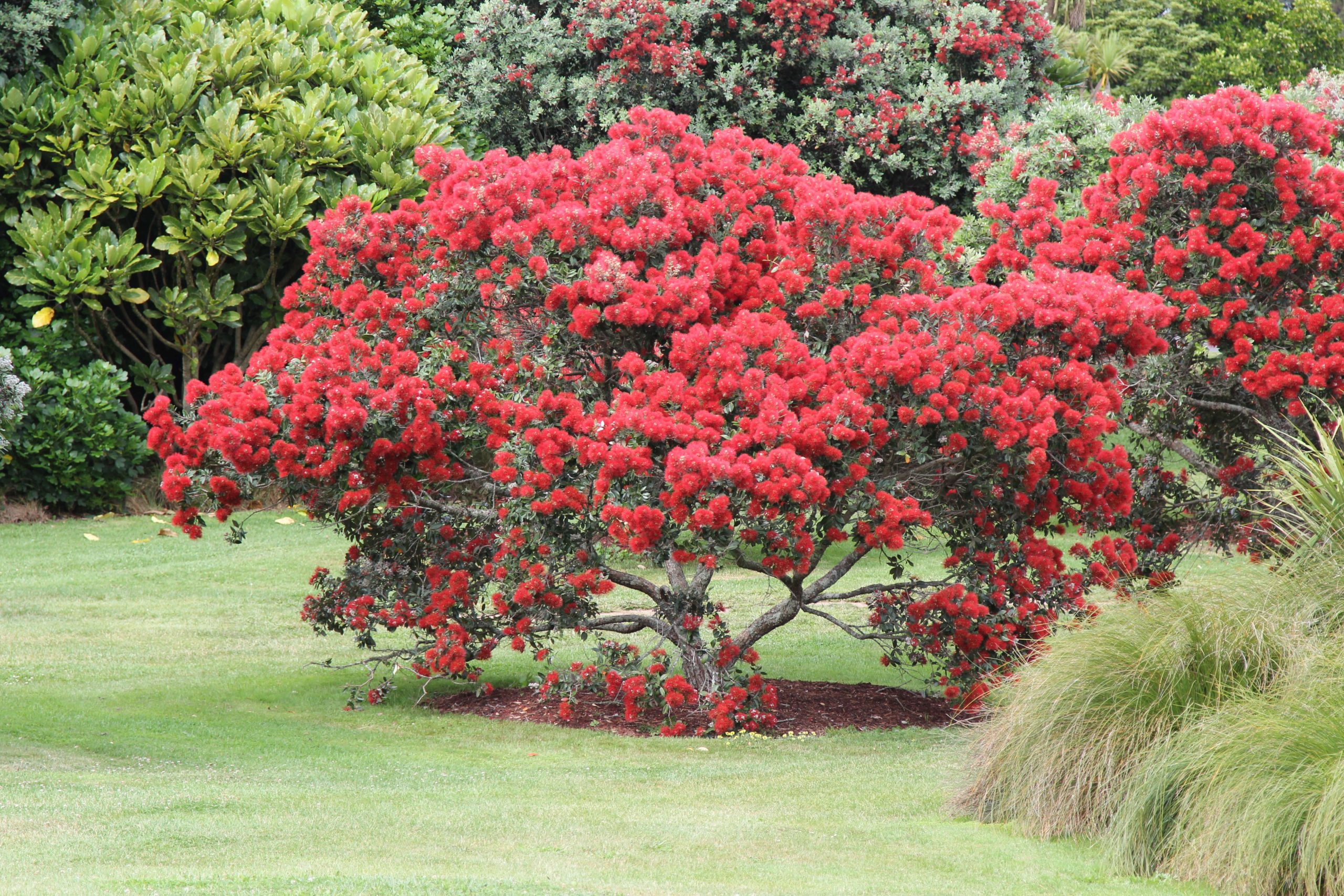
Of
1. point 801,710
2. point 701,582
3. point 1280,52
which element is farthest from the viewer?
point 1280,52

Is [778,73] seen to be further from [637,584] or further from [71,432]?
[637,584]

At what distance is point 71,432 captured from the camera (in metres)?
17.0

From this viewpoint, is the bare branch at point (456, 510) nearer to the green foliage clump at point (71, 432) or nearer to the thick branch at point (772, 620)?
the thick branch at point (772, 620)

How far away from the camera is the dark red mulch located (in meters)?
9.59

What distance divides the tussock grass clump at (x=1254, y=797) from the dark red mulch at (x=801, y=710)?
3215mm

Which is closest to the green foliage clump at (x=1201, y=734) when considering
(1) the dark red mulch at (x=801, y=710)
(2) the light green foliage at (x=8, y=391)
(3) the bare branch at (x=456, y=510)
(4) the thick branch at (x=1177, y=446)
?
(1) the dark red mulch at (x=801, y=710)

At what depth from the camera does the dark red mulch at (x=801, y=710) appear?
959 cm

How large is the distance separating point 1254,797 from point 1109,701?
3.20 feet

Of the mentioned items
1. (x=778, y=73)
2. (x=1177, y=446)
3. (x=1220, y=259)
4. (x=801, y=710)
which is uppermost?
(x=778, y=73)

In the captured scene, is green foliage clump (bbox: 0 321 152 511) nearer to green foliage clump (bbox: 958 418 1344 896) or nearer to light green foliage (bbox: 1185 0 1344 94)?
green foliage clump (bbox: 958 418 1344 896)

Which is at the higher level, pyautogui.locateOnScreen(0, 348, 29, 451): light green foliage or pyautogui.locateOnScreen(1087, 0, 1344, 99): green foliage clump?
pyautogui.locateOnScreen(1087, 0, 1344, 99): green foliage clump

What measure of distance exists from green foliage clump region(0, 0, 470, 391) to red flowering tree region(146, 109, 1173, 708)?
7.23m

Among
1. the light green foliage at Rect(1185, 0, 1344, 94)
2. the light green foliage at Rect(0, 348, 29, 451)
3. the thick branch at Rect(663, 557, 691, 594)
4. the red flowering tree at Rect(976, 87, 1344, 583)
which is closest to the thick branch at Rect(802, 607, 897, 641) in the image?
the thick branch at Rect(663, 557, 691, 594)

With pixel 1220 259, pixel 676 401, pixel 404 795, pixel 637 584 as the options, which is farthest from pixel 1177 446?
pixel 404 795
